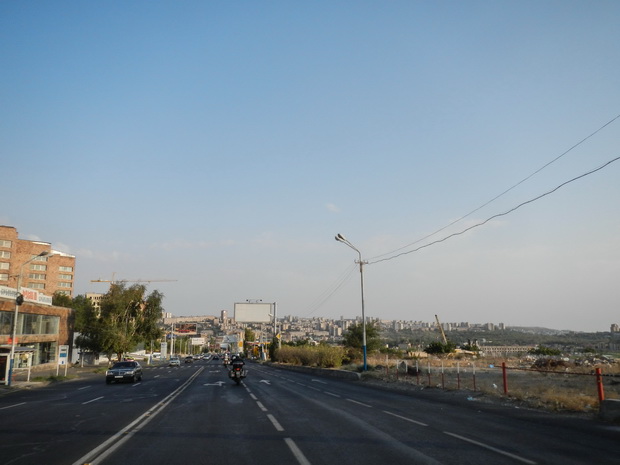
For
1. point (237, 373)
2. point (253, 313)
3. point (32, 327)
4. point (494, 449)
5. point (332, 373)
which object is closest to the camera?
point (494, 449)

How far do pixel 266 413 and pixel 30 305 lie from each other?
50.6m

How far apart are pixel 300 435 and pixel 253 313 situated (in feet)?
255

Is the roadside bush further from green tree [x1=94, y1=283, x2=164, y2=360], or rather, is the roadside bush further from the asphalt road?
the asphalt road

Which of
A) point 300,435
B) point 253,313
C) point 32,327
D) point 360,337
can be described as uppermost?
point 253,313

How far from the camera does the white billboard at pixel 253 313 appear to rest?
86.6m

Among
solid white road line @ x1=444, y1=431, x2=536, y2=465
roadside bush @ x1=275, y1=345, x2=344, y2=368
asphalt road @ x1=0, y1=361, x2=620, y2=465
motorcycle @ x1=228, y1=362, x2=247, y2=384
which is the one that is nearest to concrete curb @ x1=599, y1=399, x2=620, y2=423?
asphalt road @ x1=0, y1=361, x2=620, y2=465

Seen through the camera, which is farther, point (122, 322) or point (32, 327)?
point (122, 322)

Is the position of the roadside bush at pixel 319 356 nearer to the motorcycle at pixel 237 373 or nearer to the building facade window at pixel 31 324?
the motorcycle at pixel 237 373

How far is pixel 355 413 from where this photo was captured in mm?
15352

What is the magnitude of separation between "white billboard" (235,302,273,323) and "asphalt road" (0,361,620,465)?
6918 cm

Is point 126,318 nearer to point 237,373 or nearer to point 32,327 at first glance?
point 32,327

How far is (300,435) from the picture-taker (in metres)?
11.0

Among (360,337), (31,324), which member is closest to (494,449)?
(31,324)

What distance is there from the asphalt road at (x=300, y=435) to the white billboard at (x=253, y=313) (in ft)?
227
